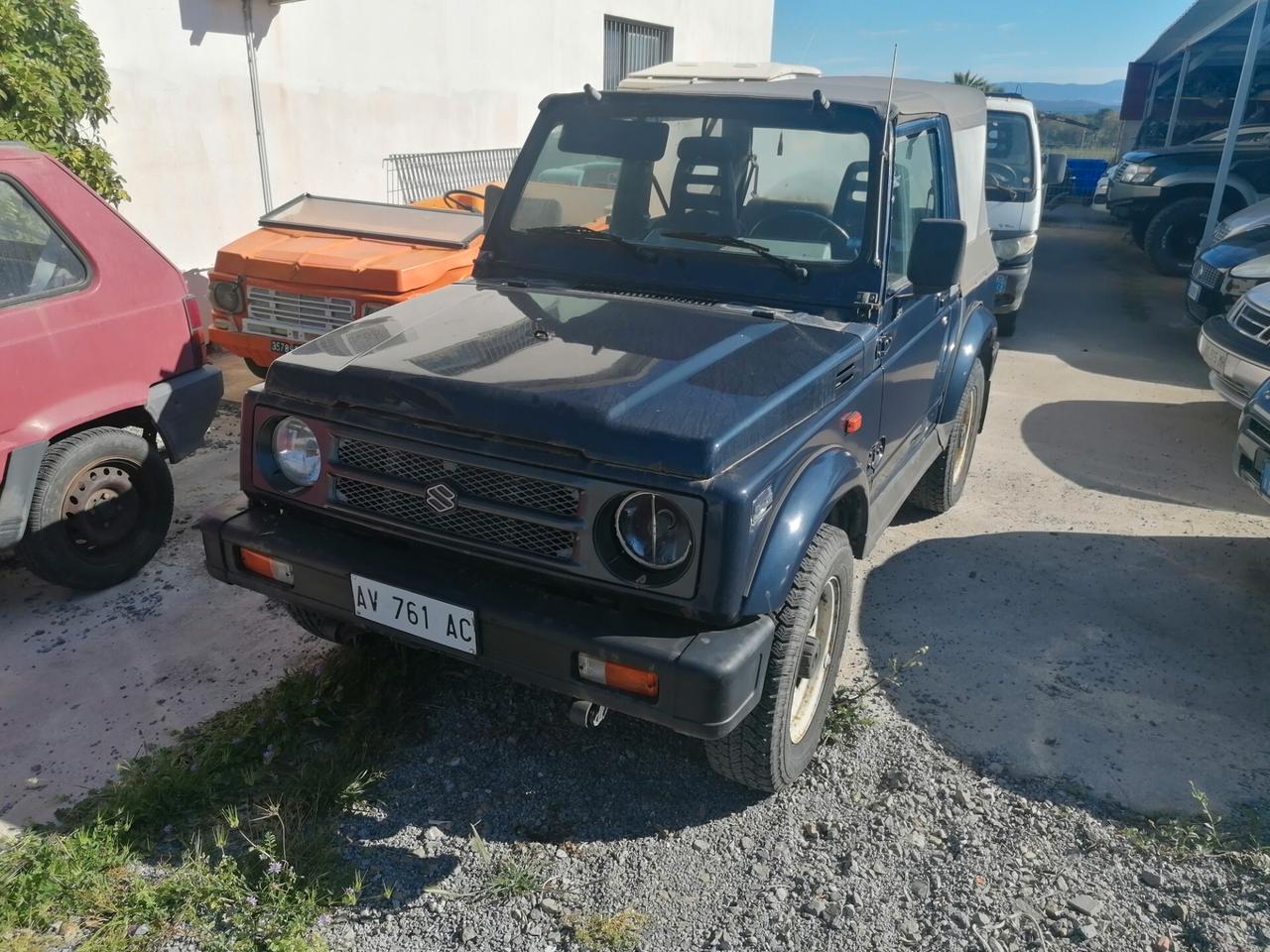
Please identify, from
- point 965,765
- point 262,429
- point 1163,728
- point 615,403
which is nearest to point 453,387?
point 615,403

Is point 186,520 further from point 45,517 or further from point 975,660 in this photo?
point 975,660

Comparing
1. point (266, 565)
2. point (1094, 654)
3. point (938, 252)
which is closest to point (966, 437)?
point (1094, 654)

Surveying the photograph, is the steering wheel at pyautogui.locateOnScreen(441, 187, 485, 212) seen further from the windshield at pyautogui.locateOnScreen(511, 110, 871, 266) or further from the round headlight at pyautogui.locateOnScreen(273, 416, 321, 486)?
the round headlight at pyautogui.locateOnScreen(273, 416, 321, 486)

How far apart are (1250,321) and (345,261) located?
5.20 m

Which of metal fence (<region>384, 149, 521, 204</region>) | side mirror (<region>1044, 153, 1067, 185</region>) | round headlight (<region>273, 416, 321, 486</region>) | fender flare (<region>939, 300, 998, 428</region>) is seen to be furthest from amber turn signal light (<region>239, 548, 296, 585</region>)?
side mirror (<region>1044, 153, 1067, 185</region>)

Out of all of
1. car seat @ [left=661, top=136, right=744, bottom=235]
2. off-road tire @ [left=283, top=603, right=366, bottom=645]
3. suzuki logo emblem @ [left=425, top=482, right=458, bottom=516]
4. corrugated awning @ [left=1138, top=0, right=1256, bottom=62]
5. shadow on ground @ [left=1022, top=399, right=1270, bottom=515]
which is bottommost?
shadow on ground @ [left=1022, top=399, right=1270, bottom=515]

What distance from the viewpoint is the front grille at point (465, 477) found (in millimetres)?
2434

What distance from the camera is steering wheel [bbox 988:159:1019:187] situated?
867cm

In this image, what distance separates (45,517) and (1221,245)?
8381 mm

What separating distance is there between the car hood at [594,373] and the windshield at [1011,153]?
263 inches

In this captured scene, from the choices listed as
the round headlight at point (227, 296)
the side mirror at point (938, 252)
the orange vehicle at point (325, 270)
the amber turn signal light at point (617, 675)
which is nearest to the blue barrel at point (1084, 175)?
the orange vehicle at point (325, 270)

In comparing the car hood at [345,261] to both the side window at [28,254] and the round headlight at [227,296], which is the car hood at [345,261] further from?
the side window at [28,254]

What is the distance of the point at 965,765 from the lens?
312 cm

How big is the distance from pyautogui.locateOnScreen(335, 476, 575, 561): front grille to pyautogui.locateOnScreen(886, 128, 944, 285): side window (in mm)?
1595
